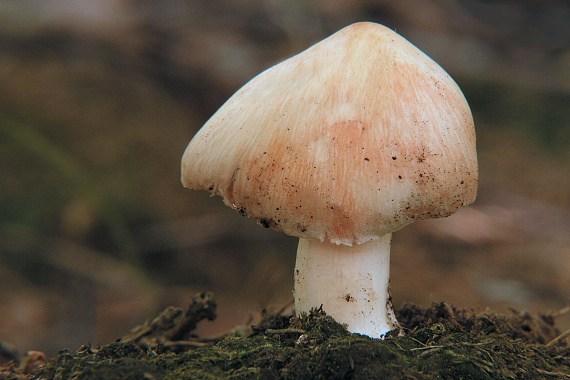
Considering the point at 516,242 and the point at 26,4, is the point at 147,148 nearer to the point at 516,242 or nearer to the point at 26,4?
the point at 26,4

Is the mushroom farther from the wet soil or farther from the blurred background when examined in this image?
the blurred background

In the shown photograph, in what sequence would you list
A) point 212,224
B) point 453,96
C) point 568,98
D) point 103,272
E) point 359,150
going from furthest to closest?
1. point 568,98
2. point 212,224
3. point 103,272
4. point 453,96
5. point 359,150

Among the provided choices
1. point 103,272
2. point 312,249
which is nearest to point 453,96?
point 312,249

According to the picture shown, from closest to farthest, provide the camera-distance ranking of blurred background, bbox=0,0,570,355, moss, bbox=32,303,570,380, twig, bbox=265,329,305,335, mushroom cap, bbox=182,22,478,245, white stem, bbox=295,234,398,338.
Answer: moss, bbox=32,303,570,380 → mushroom cap, bbox=182,22,478,245 → twig, bbox=265,329,305,335 → white stem, bbox=295,234,398,338 → blurred background, bbox=0,0,570,355

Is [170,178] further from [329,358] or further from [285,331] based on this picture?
[329,358]

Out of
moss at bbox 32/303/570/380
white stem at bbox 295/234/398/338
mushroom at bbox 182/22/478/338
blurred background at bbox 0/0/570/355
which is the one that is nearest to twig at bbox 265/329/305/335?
moss at bbox 32/303/570/380

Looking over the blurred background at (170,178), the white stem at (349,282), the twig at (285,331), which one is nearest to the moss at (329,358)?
the twig at (285,331)
